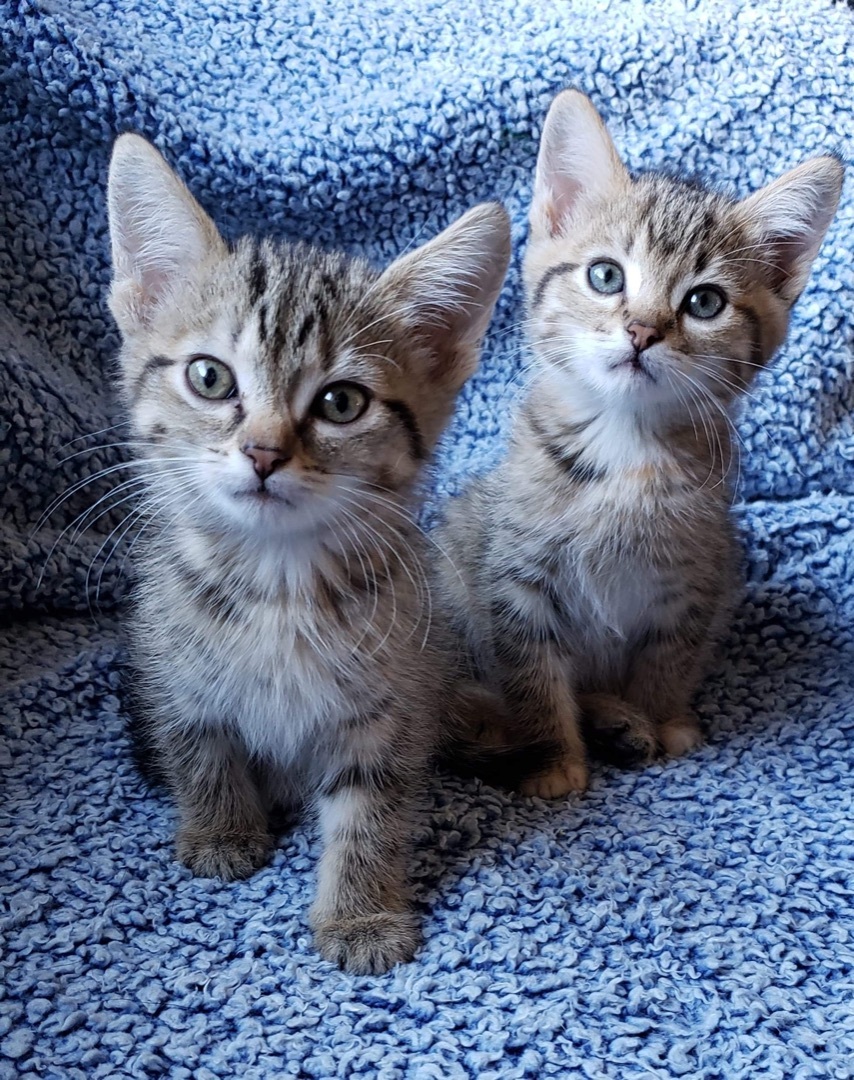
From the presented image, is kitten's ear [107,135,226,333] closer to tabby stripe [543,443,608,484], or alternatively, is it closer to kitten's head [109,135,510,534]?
kitten's head [109,135,510,534]

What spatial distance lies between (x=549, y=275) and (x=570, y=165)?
0.14 meters

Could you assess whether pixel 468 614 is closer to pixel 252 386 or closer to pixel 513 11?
pixel 252 386

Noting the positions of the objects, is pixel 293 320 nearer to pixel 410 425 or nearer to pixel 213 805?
pixel 410 425

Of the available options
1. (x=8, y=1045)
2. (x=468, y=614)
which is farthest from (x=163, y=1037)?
(x=468, y=614)

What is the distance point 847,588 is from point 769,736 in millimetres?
302

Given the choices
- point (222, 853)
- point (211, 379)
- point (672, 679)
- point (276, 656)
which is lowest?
point (222, 853)

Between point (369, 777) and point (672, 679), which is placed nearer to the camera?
point (369, 777)

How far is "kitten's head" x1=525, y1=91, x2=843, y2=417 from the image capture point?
1.11m

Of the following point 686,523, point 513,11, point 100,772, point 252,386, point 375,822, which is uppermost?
point 513,11

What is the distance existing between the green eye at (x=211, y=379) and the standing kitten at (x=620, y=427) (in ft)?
1.32

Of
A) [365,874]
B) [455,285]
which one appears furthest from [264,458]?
[365,874]

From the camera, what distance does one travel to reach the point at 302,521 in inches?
34.4

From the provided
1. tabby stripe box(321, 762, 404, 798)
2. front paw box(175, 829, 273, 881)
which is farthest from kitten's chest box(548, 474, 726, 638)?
front paw box(175, 829, 273, 881)

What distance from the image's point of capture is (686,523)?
3.89 feet
